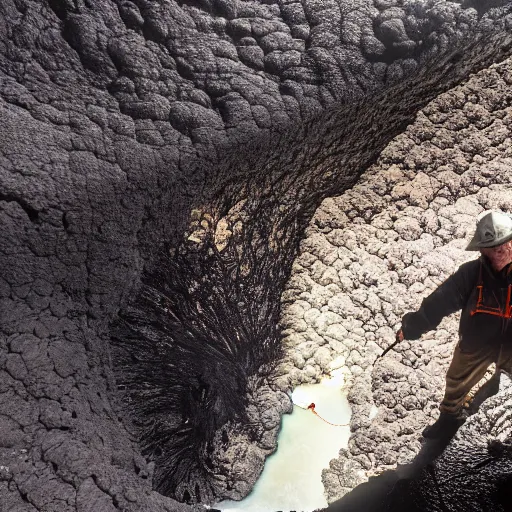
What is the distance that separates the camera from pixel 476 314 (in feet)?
3.54

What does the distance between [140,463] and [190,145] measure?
57 cm

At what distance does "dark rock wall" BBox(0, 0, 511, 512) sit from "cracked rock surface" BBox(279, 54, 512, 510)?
0.09m

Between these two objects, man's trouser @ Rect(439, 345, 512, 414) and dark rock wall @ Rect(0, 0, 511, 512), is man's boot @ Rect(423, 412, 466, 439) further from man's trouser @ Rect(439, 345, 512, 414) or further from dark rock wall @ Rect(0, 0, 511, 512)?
dark rock wall @ Rect(0, 0, 511, 512)

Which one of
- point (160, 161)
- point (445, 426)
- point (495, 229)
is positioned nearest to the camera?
point (495, 229)

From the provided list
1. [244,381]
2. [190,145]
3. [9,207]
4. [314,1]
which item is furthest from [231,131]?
[244,381]

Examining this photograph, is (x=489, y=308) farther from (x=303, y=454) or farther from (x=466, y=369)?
(x=303, y=454)

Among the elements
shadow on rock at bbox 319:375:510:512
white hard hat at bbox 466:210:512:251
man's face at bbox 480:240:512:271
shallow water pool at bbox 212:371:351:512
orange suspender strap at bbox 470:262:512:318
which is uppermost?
white hard hat at bbox 466:210:512:251

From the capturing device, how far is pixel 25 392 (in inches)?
37.1

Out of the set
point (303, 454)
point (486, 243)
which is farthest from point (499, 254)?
point (303, 454)

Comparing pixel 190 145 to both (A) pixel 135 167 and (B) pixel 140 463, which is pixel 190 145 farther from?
(B) pixel 140 463

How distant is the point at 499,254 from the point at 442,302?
16cm

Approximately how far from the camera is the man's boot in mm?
1167

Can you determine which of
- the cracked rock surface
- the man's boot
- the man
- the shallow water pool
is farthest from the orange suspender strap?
the shallow water pool

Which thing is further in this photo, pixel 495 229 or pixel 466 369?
pixel 466 369
